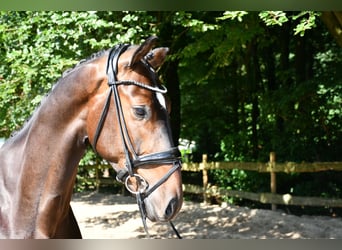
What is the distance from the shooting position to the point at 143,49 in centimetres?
173

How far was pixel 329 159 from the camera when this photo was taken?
909 centimetres

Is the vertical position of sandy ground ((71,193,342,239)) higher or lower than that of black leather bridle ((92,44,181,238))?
lower

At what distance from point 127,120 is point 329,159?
26.6 feet

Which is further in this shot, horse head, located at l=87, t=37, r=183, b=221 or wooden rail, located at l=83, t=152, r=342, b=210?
wooden rail, located at l=83, t=152, r=342, b=210

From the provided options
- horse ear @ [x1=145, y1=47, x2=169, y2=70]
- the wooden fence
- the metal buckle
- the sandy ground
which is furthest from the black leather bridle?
the wooden fence

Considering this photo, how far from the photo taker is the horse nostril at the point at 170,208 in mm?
1631

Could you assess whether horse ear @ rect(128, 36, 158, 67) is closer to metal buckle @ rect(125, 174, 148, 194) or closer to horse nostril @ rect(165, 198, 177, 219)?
metal buckle @ rect(125, 174, 148, 194)

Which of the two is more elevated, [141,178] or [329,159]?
[141,178]

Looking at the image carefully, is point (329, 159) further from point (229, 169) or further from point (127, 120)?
point (127, 120)

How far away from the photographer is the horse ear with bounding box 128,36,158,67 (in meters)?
1.71

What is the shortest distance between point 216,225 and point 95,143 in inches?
253

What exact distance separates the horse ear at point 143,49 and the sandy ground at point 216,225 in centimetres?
549
